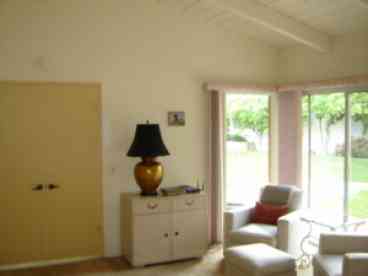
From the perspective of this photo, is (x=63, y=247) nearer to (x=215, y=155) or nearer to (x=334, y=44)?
(x=215, y=155)

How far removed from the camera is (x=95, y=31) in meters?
4.75

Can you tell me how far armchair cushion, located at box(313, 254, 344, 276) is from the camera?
10.6ft

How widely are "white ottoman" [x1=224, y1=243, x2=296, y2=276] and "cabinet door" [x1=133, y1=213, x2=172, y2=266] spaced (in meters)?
1.04

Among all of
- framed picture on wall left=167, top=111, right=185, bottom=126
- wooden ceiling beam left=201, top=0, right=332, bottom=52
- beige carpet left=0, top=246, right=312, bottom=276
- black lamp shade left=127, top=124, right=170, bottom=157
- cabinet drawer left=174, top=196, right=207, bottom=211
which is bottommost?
beige carpet left=0, top=246, right=312, bottom=276

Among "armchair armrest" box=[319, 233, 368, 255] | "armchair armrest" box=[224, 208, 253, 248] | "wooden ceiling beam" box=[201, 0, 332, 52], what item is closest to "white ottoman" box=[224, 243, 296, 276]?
"armchair armrest" box=[319, 233, 368, 255]

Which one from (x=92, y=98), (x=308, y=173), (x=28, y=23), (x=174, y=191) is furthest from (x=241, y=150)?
(x=28, y=23)

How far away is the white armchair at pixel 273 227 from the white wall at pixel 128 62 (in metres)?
0.84

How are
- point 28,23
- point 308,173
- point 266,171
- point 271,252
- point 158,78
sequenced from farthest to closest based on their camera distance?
point 266,171 < point 308,173 < point 158,78 < point 28,23 < point 271,252

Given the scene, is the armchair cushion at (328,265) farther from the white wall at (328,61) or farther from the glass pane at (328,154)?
the white wall at (328,61)

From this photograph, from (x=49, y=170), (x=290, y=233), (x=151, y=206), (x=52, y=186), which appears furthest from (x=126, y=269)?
(x=290, y=233)

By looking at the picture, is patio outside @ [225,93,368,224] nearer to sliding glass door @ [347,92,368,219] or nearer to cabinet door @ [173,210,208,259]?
sliding glass door @ [347,92,368,219]

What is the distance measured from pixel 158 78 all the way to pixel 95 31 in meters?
0.90

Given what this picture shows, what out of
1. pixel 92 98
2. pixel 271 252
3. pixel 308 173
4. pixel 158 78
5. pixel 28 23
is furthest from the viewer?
pixel 308 173

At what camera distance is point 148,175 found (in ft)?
15.1
